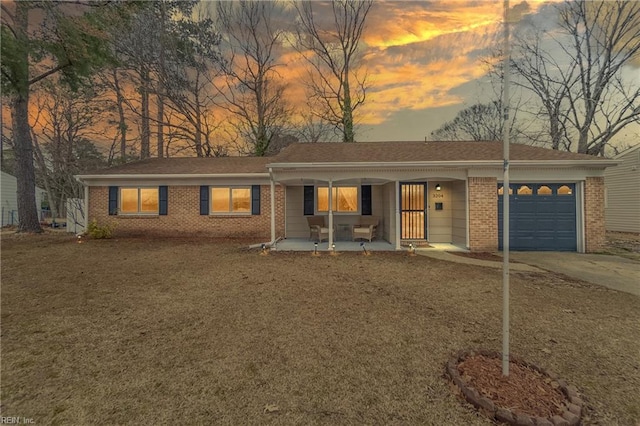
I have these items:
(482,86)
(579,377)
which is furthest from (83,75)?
(482,86)

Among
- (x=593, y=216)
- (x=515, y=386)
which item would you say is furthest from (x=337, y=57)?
(x=515, y=386)

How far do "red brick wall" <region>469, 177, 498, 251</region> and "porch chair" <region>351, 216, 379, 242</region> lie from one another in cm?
345

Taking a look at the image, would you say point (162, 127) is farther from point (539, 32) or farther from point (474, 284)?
point (539, 32)

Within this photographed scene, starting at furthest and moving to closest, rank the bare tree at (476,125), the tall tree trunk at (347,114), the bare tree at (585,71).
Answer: the bare tree at (476,125) < the tall tree trunk at (347,114) < the bare tree at (585,71)

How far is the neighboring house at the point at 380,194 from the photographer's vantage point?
393 inches

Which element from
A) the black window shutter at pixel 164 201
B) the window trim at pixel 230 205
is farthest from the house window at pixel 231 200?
the black window shutter at pixel 164 201

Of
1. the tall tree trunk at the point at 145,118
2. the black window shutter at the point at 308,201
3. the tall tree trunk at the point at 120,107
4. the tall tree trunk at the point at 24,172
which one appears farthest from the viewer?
the tall tree trunk at the point at 145,118

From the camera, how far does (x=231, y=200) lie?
13.2 m

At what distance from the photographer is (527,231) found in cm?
1024

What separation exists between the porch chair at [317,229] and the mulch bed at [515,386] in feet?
27.3

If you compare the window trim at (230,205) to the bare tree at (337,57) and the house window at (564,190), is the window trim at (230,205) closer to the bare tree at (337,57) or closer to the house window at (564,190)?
the bare tree at (337,57)

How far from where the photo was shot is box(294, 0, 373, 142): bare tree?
21.8 meters

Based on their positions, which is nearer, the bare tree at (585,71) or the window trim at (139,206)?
the window trim at (139,206)

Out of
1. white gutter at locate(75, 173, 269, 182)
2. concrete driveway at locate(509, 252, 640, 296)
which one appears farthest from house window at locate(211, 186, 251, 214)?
concrete driveway at locate(509, 252, 640, 296)
